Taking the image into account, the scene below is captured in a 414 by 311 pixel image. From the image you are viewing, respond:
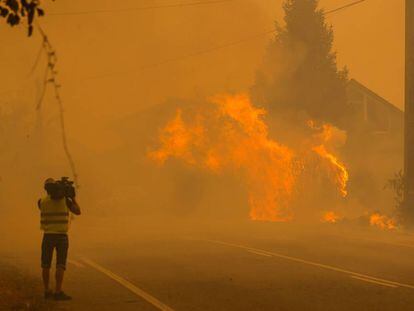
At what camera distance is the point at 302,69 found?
1377 inches

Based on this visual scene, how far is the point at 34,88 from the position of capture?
157 feet

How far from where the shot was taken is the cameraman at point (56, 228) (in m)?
9.46

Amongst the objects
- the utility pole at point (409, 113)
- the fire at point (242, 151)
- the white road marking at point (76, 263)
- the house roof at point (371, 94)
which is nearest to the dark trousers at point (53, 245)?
the white road marking at point (76, 263)

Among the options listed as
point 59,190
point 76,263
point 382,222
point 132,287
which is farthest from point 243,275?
point 382,222

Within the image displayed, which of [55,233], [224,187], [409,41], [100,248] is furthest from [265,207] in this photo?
[55,233]

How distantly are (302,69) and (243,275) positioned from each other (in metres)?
24.4

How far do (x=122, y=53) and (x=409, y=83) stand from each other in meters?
36.4

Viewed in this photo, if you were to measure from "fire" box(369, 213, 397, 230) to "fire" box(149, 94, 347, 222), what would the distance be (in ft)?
20.2

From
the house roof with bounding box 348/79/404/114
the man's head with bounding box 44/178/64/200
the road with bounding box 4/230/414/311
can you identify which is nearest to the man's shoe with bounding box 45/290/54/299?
the road with bounding box 4/230/414/311

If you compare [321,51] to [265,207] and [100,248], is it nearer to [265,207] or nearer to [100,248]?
[265,207]

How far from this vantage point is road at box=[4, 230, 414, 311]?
919 centimetres

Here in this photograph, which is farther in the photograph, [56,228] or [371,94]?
[371,94]

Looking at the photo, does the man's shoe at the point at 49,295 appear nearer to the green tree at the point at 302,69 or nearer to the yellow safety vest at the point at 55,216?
the yellow safety vest at the point at 55,216

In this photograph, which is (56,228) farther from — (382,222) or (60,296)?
(382,222)
